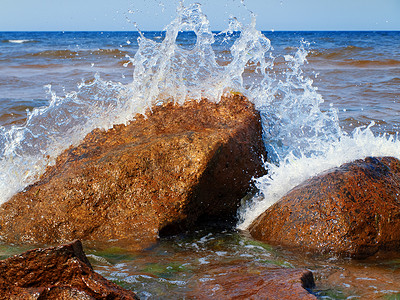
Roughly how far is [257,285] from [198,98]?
2010mm

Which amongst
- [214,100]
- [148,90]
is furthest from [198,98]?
[148,90]

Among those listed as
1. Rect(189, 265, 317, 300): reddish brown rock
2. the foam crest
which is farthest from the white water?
Rect(189, 265, 317, 300): reddish brown rock

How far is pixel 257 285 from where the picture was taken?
2244 millimetres

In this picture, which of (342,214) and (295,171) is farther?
(295,171)

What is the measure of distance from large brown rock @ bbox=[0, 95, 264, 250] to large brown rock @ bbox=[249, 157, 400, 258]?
0.50 meters

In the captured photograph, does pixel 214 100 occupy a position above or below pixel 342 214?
above

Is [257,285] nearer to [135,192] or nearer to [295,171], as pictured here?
[135,192]

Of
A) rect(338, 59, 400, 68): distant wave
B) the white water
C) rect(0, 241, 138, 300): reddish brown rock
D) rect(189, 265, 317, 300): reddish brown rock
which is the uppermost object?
rect(338, 59, 400, 68): distant wave

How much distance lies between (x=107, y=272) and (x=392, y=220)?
187cm

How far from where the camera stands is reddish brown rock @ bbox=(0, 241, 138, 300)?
5.90 ft

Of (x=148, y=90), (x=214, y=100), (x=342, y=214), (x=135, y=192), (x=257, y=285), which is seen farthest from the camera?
(x=148, y=90)

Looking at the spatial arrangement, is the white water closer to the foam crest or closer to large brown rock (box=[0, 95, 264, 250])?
the foam crest

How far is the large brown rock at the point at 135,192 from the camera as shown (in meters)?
3.28

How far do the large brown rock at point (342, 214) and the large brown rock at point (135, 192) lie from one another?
1.65ft
